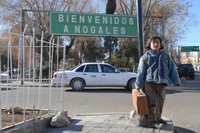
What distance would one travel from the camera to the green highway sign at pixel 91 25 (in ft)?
77.9

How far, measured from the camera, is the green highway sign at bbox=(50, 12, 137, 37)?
23750 millimetres

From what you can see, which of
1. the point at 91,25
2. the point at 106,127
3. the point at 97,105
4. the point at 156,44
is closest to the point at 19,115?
the point at 106,127

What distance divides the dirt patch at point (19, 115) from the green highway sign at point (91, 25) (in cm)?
1285

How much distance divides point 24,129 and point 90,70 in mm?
17469

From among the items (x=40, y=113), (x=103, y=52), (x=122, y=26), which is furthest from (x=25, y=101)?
(x=103, y=52)

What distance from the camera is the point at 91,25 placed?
84.8ft

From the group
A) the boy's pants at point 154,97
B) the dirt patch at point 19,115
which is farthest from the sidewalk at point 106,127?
the dirt patch at point 19,115

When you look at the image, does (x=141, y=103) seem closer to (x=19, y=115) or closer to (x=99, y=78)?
(x=19, y=115)

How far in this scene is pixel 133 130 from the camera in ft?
31.3

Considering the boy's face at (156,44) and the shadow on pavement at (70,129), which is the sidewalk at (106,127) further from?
the boy's face at (156,44)

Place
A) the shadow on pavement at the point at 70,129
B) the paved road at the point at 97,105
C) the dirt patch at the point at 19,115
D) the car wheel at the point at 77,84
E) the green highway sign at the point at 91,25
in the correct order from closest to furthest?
the dirt patch at the point at 19,115 → the shadow on pavement at the point at 70,129 → the paved road at the point at 97,105 → the green highway sign at the point at 91,25 → the car wheel at the point at 77,84

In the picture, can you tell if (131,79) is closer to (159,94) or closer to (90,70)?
(90,70)

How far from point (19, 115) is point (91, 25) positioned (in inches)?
646

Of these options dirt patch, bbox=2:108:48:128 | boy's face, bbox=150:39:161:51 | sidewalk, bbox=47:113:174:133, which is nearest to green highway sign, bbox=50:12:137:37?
sidewalk, bbox=47:113:174:133
